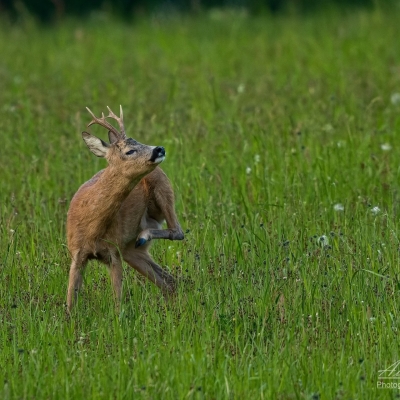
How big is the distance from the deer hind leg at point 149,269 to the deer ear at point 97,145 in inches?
22.4

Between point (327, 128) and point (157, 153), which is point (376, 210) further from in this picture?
point (327, 128)

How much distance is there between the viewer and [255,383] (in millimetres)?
4551

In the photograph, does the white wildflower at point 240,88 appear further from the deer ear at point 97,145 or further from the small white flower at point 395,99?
the deer ear at point 97,145

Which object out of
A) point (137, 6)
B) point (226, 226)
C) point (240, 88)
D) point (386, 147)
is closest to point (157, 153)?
point (226, 226)

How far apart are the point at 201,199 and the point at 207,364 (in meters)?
2.73

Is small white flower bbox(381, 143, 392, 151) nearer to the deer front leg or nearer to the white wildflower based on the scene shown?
the white wildflower

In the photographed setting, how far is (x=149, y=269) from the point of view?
5.98 metres

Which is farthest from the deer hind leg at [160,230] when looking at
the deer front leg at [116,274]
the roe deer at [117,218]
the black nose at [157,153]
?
the black nose at [157,153]

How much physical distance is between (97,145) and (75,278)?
2.64ft

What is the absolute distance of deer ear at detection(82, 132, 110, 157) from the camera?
6055mm

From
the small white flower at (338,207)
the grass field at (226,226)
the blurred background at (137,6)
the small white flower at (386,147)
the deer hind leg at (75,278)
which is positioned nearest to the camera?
the grass field at (226,226)

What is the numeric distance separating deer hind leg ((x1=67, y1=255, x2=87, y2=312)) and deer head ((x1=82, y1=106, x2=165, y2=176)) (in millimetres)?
543

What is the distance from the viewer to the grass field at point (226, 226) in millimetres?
4641

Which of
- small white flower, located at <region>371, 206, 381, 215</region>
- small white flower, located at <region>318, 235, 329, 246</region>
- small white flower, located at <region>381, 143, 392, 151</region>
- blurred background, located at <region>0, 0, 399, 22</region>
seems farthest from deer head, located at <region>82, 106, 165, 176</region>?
blurred background, located at <region>0, 0, 399, 22</region>
